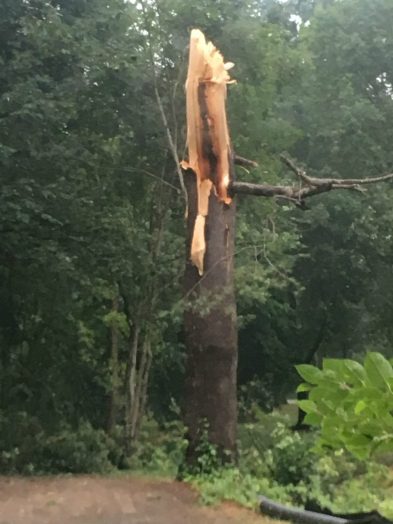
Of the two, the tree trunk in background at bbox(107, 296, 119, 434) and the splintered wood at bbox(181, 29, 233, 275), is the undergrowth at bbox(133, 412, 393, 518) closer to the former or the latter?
the tree trunk in background at bbox(107, 296, 119, 434)

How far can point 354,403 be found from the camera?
1.04m

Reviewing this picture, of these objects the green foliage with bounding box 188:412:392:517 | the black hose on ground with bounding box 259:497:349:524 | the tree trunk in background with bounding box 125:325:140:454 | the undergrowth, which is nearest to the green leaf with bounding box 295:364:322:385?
the black hose on ground with bounding box 259:497:349:524

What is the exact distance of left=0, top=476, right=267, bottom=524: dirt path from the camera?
6078 mm

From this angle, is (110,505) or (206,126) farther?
(206,126)

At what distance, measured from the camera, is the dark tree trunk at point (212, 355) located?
7.62 metres

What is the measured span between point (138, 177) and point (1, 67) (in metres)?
2.12

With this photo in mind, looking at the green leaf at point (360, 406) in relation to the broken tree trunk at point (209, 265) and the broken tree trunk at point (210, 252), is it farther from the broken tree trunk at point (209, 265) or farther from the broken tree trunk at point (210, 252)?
the broken tree trunk at point (209, 265)

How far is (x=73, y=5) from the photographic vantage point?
980 cm

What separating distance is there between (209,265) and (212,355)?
0.87 meters

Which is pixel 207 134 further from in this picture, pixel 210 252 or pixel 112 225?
pixel 112 225

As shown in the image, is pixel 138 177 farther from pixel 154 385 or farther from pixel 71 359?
pixel 154 385

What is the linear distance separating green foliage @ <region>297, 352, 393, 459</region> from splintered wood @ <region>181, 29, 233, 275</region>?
6.81 metres

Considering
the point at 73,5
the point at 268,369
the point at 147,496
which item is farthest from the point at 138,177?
the point at 268,369

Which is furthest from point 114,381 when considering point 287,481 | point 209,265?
point 287,481
